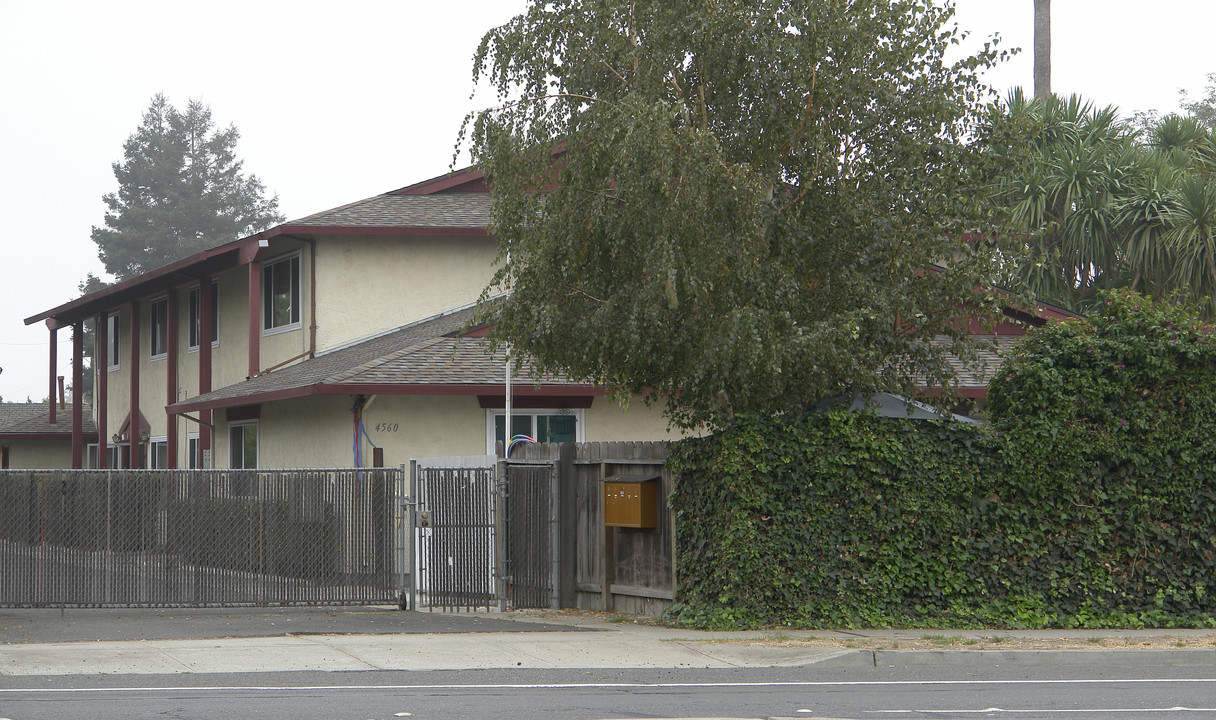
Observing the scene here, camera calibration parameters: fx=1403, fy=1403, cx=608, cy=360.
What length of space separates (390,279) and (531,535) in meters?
10.0

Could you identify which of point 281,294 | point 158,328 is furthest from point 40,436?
point 281,294

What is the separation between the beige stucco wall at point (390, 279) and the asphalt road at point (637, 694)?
1411 cm

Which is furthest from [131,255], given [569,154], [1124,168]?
[569,154]

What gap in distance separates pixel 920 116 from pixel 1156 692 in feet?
20.9

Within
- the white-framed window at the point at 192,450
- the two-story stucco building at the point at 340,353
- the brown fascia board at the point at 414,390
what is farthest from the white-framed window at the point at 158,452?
the brown fascia board at the point at 414,390

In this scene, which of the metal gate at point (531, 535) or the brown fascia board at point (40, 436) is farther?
the brown fascia board at point (40, 436)

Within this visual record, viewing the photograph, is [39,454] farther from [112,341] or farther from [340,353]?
[340,353]

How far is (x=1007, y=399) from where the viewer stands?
14.9m

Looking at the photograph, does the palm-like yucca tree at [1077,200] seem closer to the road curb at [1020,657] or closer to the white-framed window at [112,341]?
the road curb at [1020,657]

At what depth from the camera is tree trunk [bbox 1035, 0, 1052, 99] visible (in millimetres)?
36094

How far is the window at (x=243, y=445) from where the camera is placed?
25.6 metres

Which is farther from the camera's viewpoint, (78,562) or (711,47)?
(78,562)

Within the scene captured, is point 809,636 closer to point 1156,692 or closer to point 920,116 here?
point 1156,692

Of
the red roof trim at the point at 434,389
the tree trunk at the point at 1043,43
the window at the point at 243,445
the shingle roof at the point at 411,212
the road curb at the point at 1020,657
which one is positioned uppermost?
the tree trunk at the point at 1043,43
